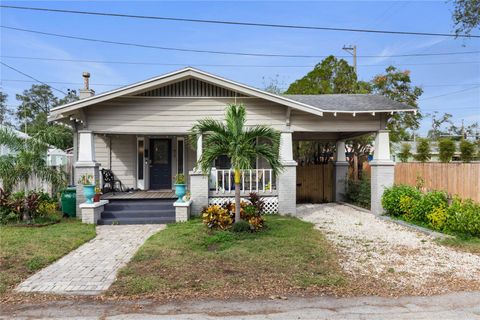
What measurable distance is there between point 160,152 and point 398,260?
9.29m

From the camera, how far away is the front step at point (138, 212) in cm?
973

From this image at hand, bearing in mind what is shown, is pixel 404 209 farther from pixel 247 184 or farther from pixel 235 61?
pixel 235 61

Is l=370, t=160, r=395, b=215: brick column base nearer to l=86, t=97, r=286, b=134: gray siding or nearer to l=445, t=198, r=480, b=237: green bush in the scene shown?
l=445, t=198, r=480, b=237: green bush

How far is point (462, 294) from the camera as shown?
4480 mm

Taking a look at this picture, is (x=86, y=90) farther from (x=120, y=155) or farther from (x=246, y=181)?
(x=246, y=181)

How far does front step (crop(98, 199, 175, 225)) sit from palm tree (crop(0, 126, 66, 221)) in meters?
1.86

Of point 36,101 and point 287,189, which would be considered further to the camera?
point 36,101

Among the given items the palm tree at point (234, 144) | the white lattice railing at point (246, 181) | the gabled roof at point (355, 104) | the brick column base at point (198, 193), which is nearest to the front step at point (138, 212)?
the brick column base at point (198, 193)

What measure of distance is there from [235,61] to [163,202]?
13.7m

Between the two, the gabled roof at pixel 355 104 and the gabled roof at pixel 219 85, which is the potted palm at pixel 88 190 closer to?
the gabled roof at pixel 219 85

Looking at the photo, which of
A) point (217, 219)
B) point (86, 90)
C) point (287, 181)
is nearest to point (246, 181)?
point (287, 181)

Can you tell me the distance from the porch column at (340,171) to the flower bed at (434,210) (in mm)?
3895

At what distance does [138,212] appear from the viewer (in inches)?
395

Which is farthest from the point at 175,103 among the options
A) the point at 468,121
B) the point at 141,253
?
the point at 468,121
